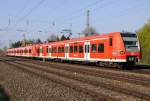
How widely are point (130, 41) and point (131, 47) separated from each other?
0.53 m

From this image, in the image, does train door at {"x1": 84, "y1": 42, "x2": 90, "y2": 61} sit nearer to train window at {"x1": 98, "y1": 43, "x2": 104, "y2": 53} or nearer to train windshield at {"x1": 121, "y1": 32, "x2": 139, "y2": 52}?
train window at {"x1": 98, "y1": 43, "x2": 104, "y2": 53}

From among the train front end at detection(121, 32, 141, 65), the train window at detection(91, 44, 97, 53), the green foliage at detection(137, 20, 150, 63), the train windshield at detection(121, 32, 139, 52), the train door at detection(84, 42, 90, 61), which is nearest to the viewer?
the train front end at detection(121, 32, 141, 65)

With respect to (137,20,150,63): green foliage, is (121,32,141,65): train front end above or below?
below

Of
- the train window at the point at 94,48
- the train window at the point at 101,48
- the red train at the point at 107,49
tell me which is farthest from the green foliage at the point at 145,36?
the train window at the point at 101,48

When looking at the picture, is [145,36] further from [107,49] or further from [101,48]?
[107,49]

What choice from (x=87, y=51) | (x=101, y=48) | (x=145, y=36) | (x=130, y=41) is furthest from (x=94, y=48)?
(x=145, y=36)

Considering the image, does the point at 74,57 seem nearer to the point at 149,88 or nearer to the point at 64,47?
the point at 64,47

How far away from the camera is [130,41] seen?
2603 centimetres

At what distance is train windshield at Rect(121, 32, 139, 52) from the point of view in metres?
25.7

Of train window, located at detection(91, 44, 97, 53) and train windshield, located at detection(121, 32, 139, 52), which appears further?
train window, located at detection(91, 44, 97, 53)

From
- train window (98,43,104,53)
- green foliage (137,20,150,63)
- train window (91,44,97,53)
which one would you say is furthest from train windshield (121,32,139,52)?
green foliage (137,20,150,63)

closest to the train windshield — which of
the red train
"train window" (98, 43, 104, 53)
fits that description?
the red train

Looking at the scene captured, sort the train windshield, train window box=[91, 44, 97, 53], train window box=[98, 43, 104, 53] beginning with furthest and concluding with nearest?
train window box=[91, 44, 97, 53] < train window box=[98, 43, 104, 53] < the train windshield

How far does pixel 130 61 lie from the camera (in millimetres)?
25516
